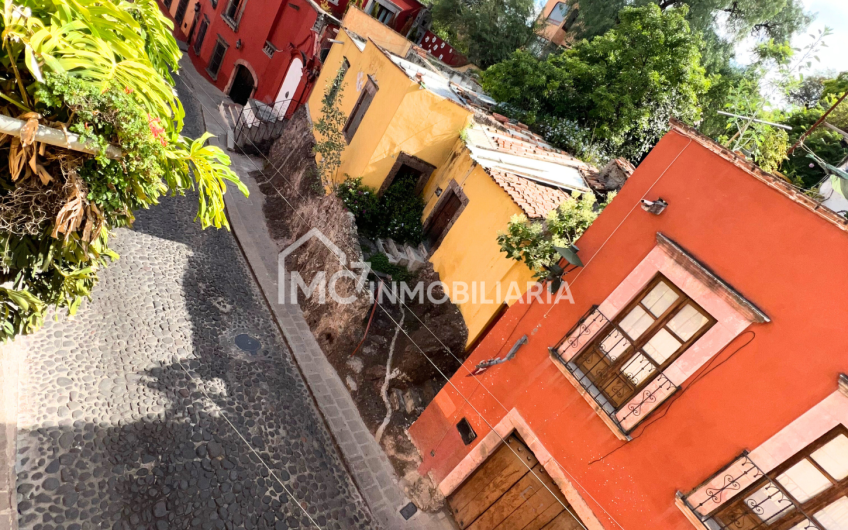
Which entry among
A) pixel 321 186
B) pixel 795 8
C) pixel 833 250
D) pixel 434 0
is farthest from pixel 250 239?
pixel 795 8

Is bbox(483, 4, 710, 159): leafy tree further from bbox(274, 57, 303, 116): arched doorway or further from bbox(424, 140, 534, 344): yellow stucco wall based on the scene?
bbox(274, 57, 303, 116): arched doorway

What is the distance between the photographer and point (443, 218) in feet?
43.8

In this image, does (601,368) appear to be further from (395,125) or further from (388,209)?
(395,125)

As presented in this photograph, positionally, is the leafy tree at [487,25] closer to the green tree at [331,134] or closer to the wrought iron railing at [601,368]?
the green tree at [331,134]

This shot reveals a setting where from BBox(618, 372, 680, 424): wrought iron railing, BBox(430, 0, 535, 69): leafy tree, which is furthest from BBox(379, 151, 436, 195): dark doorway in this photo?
BBox(430, 0, 535, 69): leafy tree

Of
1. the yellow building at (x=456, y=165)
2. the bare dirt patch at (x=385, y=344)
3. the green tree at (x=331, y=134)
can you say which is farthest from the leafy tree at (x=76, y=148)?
the green tree at (x=331, y=134)

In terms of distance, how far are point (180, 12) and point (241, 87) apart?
402 inches

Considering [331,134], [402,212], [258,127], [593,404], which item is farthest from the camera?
[258,127]

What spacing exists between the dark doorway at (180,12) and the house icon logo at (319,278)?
23984mm

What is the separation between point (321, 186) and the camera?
51.9ft

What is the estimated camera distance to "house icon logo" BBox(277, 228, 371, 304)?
12422mm

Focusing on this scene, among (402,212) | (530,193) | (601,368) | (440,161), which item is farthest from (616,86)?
(601,368)

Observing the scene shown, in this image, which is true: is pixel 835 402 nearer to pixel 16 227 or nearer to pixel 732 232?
pixel 732 232

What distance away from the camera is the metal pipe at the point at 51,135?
3893mm
